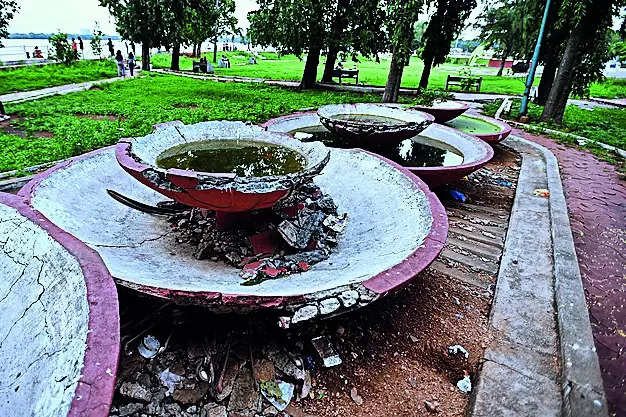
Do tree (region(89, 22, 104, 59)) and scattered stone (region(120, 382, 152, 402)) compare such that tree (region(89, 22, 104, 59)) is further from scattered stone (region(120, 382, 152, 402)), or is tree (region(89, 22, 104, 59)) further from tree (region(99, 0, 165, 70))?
scattered stone (region(120, 382, 152, 402))

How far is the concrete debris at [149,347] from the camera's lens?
2574 millimetres

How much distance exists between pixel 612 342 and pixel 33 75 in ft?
65.9

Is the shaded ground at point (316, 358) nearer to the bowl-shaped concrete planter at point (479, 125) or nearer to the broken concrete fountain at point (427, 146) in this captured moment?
the broken concrete fountain at point (427, 146)

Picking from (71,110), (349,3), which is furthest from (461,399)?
(349,3)

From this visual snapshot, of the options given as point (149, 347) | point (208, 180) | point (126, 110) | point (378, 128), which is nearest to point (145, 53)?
point (126, 110)

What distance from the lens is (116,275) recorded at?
2533 millimetres

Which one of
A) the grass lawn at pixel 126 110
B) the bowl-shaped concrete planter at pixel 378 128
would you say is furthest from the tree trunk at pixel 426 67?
the bowl-shaped concrete planter at pixel 378 128

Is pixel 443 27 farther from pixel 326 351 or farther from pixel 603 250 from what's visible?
pixel 326 351

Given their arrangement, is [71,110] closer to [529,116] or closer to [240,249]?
[240,249]

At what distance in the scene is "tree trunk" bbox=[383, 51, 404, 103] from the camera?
40.2 ft

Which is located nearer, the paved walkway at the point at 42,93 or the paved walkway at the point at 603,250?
the paved walkway at the point at 603,250

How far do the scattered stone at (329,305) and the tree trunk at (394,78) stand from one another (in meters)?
11.2

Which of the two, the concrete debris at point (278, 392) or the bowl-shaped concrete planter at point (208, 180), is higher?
the bowl-shaped concrete planter at point (208, 180)

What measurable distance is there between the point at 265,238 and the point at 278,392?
4.64ft
